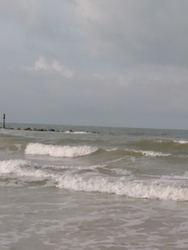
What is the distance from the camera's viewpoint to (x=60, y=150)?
86.1 feet

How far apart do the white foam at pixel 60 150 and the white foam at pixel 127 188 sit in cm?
1209

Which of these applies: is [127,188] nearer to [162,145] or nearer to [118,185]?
[118,185]

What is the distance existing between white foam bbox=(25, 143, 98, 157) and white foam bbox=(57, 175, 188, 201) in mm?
12088

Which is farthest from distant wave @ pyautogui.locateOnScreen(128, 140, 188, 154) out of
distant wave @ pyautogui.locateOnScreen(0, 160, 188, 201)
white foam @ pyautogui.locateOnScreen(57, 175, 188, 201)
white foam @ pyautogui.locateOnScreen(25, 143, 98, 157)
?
white foam @ pyautogui.locateOnScreen(57, 175, 188, 201)

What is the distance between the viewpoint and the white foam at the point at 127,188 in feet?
35.0

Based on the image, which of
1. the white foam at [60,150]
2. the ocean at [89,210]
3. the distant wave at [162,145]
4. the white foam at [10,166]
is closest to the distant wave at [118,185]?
the ocean at [89,210]

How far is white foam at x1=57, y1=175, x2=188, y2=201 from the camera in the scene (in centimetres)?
1068

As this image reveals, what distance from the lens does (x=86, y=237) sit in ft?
22.8

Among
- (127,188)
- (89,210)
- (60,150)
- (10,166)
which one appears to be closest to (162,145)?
(60,150)

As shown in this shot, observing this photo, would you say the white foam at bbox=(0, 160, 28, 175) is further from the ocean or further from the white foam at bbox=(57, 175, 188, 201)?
the white foam at bbox=(57, 175, 188, 201)

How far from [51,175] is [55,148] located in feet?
41.5

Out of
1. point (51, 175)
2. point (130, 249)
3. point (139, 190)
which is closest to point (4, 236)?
point (130, 249)

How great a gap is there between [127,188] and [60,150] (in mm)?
15220

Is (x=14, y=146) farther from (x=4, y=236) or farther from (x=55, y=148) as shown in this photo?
(x=4, y=236)
